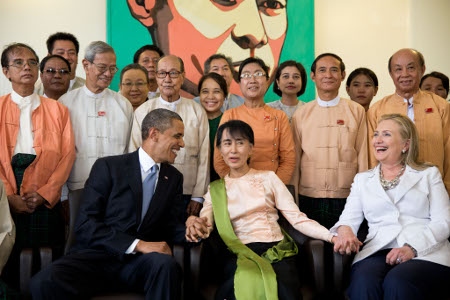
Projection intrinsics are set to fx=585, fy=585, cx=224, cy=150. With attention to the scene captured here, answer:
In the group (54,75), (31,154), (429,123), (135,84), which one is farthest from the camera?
(135,84)

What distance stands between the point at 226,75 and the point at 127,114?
1.08 metres

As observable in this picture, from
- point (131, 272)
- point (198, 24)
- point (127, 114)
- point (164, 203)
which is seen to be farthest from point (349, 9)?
point (131, 272)

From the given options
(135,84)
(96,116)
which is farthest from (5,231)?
(135,84)

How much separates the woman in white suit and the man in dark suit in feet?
2.99

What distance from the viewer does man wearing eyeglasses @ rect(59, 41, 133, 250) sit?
3.83m

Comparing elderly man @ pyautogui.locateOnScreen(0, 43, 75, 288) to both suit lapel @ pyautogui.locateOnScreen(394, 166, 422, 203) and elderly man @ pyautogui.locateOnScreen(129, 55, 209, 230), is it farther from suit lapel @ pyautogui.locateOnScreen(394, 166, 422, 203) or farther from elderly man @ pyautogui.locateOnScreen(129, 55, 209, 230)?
suit lapel @ pyautogui.locateOnScreen(394, 166, 422, 203)

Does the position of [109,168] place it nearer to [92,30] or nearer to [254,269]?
[254,269]

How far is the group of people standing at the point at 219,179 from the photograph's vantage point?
294 cm

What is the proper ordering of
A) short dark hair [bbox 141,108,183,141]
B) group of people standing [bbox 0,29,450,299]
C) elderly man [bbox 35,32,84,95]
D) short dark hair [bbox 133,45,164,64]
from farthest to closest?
short dark hair [bbox 133,45,164,64] < elderly man [bbox 35,32,84,95] < short dark hair [bbox 141,108,183,141] < group of people standing [bbox 0,29,450,299]

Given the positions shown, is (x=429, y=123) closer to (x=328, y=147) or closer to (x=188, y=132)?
(x=328, y=147)

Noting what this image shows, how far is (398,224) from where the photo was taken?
3082 millimetres

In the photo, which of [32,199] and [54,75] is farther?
[54,75]

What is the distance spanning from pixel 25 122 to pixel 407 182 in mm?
2296

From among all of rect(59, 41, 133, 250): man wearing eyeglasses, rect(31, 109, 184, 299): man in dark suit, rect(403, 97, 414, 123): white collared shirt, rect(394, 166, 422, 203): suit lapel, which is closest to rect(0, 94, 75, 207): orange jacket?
rect(59, 41, 133, 250): man wearing eyeglasses
